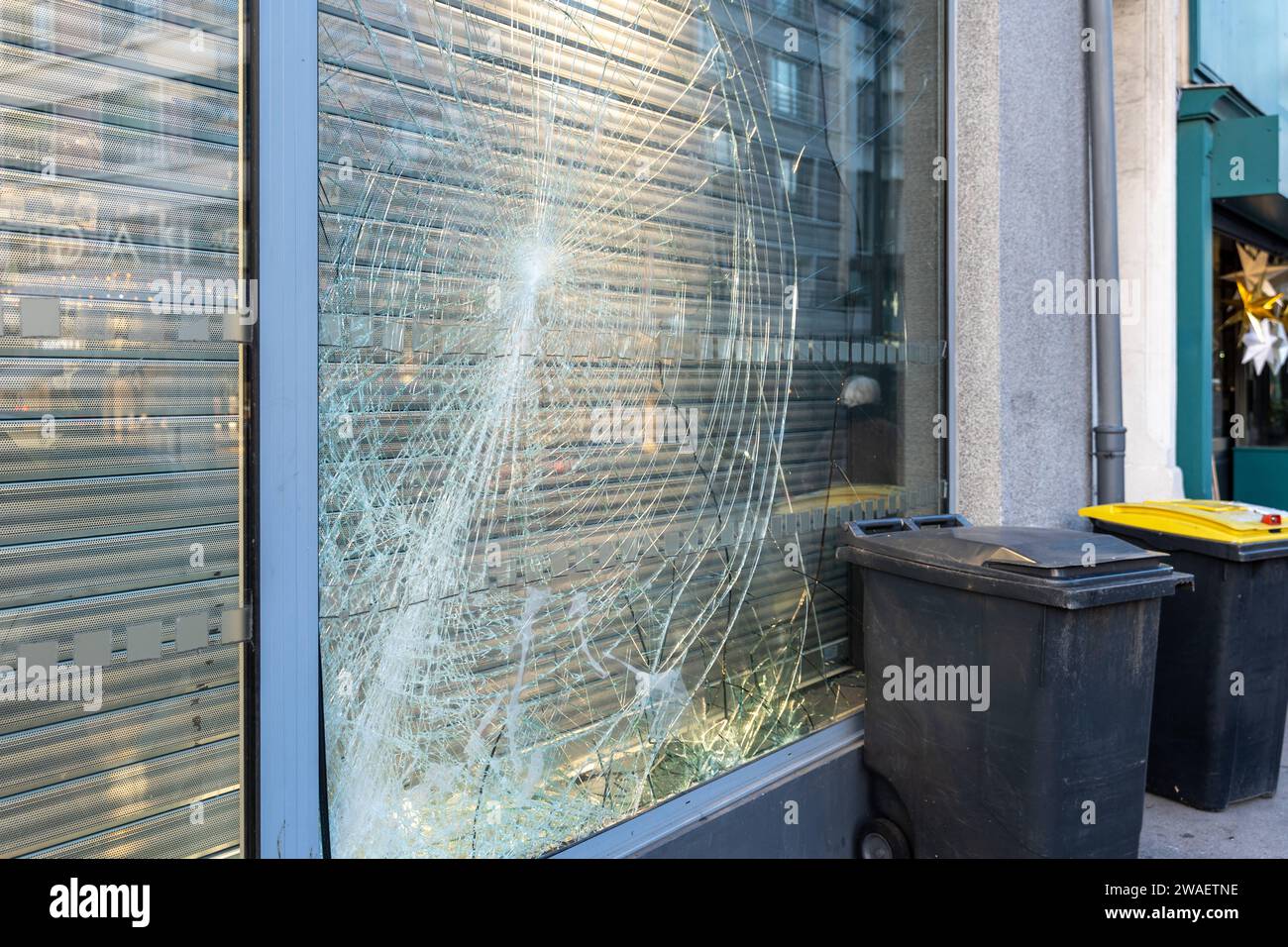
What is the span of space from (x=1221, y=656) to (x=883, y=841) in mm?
1532

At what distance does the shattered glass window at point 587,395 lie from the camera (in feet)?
7.54

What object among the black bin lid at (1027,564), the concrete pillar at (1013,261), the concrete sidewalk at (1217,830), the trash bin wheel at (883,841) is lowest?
the concrete sidewalk at (1217,830)

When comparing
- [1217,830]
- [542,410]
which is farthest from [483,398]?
[1217,830]

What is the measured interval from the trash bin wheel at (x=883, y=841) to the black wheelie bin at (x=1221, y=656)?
1.40 m

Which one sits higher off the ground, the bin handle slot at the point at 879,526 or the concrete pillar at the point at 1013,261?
the concrete pillar at the point at 1013,261

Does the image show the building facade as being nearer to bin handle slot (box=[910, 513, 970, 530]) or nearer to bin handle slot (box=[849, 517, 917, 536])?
bin handle slot (box=[849, 517, 917, 536])

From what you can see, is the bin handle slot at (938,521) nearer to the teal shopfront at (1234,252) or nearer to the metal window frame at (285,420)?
the metal window frame at (285,420)

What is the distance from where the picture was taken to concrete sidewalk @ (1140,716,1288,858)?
3.53 meters

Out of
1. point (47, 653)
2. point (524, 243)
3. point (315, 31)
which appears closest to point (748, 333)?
point (524, 243)

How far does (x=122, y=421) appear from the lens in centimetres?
192

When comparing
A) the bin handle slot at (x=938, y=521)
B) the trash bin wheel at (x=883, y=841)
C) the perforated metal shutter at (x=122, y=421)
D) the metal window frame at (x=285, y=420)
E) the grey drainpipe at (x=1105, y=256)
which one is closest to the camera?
the perforated metal shutter at (x=122, y=421)

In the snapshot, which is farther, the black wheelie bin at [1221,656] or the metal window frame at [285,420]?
the black wheelie bin at [1221,656]

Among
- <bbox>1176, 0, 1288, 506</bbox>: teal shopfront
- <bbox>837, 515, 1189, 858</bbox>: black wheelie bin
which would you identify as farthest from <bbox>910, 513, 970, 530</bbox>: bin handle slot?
<bbox>1176, 0, 1288, 506</bbox>: teal shopfront

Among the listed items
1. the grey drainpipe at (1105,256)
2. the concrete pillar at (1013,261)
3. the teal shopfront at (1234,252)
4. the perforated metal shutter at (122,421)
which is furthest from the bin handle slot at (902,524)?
the teal shopfront at (1234,252)
